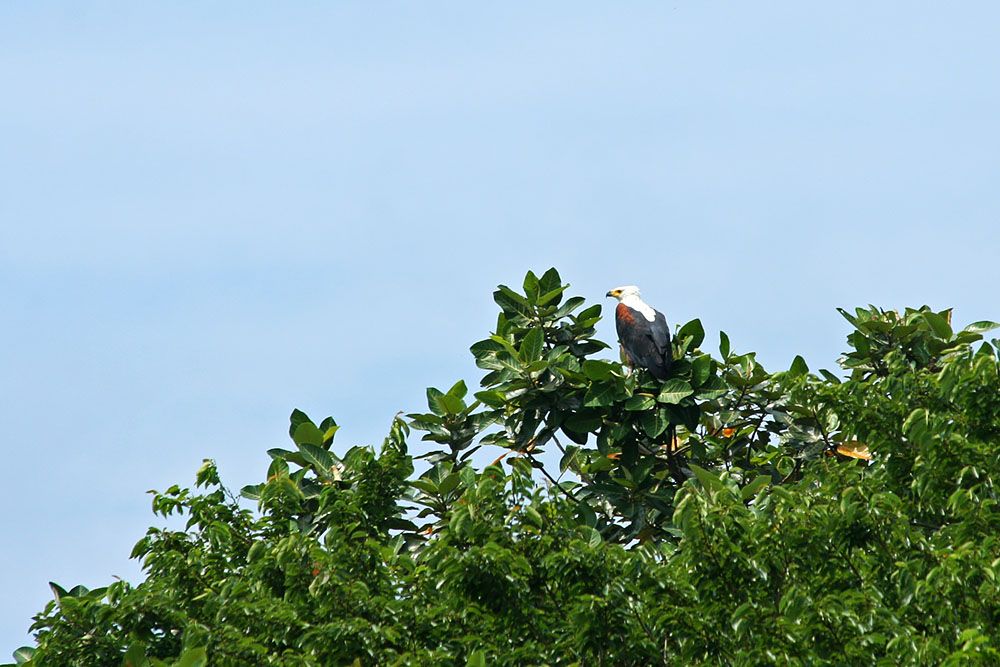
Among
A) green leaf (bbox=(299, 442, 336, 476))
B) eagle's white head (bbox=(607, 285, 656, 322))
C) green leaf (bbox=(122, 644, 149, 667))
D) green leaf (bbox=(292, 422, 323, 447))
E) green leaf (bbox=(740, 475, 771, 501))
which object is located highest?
eagle's white head (bbox=(607, 285, 656, 322))

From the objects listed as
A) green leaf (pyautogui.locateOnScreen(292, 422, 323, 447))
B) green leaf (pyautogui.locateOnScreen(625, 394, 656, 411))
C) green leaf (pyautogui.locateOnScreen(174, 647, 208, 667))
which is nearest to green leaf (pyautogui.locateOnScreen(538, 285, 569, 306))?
green leaf (pyautogui.locateOnScreen(625, 394, 656, 411))

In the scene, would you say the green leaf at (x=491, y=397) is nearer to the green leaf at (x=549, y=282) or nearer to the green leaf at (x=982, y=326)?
the green leaf at (x=549, y=282)

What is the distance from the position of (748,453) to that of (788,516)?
330 centimetres

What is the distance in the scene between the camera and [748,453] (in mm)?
10422

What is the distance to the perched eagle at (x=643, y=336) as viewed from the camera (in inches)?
A: 422

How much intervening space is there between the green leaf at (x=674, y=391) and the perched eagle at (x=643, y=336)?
0.74ft

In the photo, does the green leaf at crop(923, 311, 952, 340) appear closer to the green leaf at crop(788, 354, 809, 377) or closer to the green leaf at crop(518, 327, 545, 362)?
the green leaf at crop(788, 354, 809, 377)

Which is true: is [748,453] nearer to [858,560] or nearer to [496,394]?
[496,394]

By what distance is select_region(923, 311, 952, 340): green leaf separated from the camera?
10461 millimetres

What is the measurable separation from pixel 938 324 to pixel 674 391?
2.20 meters

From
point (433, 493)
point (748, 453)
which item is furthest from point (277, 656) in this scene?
point (748, 453)

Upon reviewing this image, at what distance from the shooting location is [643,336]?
39.1 feet

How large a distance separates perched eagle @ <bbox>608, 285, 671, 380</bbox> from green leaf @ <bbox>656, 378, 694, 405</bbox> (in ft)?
0.74

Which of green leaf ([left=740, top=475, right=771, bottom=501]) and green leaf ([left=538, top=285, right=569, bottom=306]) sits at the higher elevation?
green leaf ([left=538, top=285, right=569, bottom=306])
